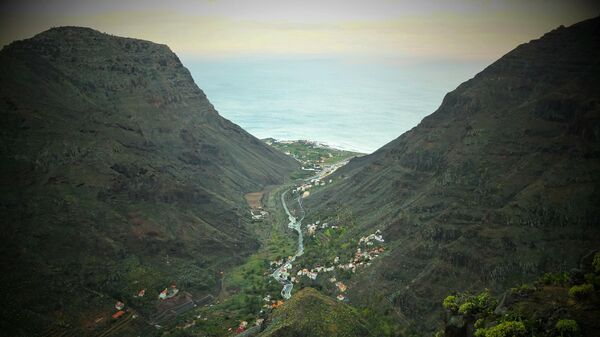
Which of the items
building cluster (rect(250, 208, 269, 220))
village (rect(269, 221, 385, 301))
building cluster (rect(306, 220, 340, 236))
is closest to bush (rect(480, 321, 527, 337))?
village (rect(269, 221, 385, 301))

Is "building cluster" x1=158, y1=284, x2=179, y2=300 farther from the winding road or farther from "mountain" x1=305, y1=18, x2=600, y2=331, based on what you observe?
"mountain" x1=305, y1=18, x2=600, y2=331

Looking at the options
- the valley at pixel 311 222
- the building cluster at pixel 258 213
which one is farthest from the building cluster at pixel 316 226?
the building cluster at pixel 258 213

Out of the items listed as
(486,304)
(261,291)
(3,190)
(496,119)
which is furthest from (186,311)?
(496,119)

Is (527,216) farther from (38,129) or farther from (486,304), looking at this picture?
(38,129)

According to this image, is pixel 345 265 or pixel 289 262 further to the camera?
pixel 289 262

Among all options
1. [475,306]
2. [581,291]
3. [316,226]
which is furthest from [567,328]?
[316,226]

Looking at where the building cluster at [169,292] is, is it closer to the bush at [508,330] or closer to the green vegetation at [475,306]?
the green vegetation at [475,306]

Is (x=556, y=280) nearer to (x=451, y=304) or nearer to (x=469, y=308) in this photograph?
(x=469, y=308)
